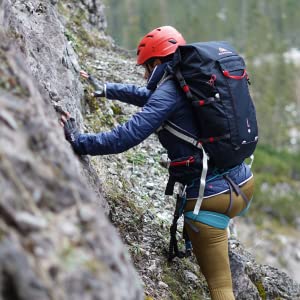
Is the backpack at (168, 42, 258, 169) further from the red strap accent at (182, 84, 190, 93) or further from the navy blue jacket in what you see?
the navy blue jacket

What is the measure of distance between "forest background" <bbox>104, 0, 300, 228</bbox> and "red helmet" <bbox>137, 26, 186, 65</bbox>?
5924cm

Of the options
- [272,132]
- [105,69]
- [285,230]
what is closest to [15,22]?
[105,69]

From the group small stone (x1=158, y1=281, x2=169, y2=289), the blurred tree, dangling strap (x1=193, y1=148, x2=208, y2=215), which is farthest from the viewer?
the blurred tree

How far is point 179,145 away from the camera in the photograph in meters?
6.17

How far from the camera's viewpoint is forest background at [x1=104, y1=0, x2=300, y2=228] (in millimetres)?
70625

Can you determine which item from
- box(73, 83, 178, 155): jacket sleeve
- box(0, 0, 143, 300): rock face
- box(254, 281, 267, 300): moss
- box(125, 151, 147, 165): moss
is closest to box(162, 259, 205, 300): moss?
box(254, 281, 267, 300): moss

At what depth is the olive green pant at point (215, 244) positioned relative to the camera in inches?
250

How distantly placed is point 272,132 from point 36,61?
88.5m

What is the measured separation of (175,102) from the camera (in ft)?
19.2

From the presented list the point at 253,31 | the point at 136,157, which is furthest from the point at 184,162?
the point at 253,31

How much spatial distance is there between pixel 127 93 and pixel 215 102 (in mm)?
1833

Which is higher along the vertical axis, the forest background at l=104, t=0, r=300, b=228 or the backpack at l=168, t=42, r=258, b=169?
the backpack at l=168, t=42, r=258, b=169

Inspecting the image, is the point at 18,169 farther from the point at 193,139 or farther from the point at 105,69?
the point at 105,69

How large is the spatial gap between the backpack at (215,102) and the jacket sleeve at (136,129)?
0.25m
